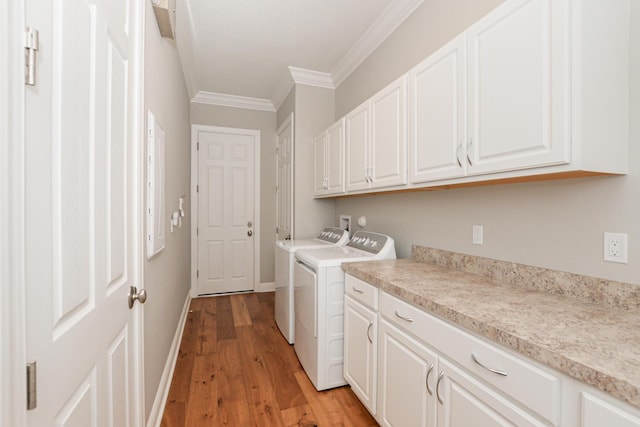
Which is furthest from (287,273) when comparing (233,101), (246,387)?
(233,101)

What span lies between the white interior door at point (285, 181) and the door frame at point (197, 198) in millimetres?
325

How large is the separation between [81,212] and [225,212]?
3587 mm

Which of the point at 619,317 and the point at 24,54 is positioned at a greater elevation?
the point at 24,54

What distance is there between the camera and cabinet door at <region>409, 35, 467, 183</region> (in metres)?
1.44

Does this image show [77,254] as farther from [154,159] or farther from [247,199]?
[247,199]

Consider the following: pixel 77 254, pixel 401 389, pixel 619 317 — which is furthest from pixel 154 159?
pixel 619 317

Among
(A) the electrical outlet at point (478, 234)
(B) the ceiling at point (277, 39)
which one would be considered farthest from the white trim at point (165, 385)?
(B) the ceiling at point (277, 39)

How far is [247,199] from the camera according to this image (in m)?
4.40

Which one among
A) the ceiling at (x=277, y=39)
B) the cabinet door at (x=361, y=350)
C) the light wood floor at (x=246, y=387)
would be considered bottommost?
the light wood floor at (x=246, y=387)

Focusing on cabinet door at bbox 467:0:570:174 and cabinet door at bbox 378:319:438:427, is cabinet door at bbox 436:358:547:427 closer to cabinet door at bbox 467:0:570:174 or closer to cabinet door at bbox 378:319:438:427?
cabinet door at bbox 378:319:438:427

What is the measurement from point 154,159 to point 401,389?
5.56 ft

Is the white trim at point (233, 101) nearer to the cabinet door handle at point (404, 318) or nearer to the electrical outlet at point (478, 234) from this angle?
the electrical outlet at point (478, 234)

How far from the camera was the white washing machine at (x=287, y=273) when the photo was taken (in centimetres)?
267

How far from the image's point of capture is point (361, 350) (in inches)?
70.5
